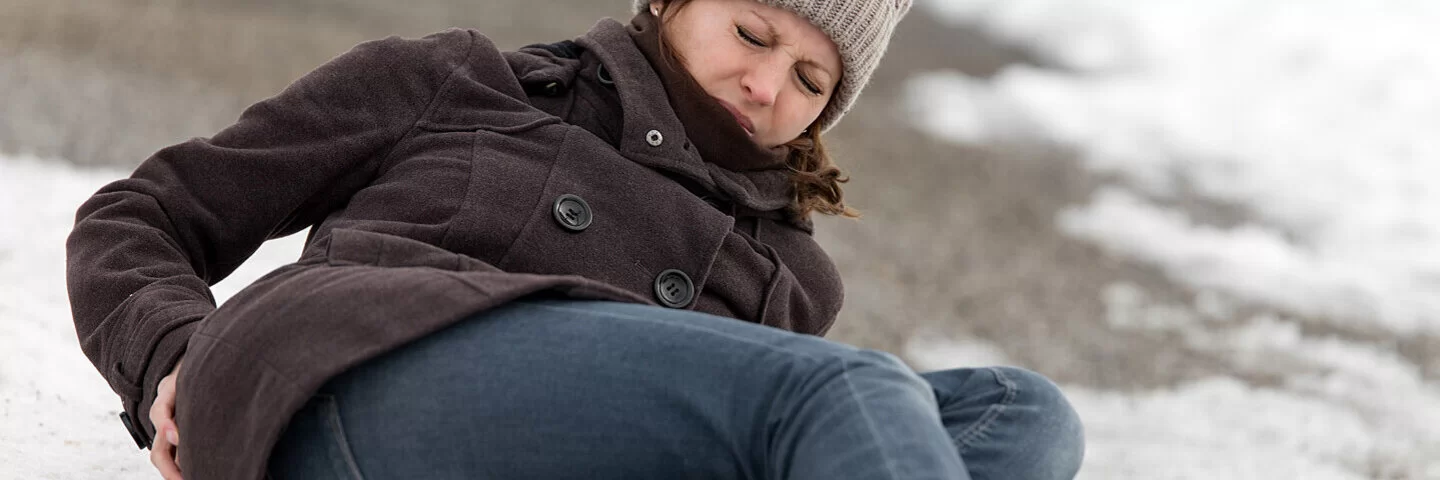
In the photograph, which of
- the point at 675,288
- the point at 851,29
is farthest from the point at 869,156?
the point at 675,288

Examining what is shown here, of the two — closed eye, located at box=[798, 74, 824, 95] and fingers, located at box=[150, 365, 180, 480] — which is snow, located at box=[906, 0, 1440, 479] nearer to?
closed eye, located at box=[798, 74, 824, 95]

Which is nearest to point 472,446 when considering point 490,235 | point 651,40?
point 490,235

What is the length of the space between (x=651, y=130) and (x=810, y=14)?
0.22 metres

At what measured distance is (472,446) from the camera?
0.78 m

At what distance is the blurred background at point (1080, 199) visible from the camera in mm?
2082

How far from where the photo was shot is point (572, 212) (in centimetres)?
104

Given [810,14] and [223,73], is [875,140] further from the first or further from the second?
[810,14]

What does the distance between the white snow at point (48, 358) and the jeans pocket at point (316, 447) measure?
470 mm

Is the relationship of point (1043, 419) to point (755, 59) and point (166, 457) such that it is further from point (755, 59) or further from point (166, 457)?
point (166, 457)

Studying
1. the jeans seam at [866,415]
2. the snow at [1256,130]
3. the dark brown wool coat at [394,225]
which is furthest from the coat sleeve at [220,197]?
the snow at [1256,130]

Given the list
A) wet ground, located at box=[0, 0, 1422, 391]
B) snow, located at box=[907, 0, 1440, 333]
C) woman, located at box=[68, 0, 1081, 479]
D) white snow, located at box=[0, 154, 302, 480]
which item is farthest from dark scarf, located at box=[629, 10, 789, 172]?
snow, located at box=[907, 0, 1440, 333]

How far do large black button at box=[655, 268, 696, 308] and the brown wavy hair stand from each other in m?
0.22

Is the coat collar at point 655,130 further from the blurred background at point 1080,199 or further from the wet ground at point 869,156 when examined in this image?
the wet ground at point 869,156

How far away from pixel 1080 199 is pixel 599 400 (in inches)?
114
